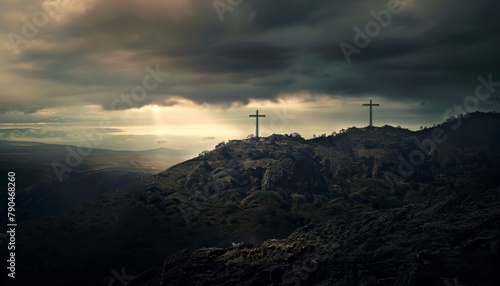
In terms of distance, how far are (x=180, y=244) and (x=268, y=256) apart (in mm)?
55251

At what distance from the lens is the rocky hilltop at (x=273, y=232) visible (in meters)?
44.9

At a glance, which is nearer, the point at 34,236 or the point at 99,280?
the point at 99,280

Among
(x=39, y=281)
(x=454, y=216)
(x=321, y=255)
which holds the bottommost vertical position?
(x=39, y=281)

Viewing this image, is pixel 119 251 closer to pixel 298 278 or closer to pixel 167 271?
pixel 167 271

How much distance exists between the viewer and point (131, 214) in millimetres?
133000

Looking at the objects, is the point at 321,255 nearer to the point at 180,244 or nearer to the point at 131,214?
the point at 180,244

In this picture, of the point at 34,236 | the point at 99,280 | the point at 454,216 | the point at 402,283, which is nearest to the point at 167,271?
the point at 99,280

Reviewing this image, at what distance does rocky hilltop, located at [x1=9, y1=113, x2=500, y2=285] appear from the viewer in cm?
4494

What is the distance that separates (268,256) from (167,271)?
55.4 ft

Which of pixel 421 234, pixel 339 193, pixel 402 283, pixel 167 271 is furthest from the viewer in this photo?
pixel 339 193

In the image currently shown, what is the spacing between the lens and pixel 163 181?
595 ft

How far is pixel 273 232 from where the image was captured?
111 m

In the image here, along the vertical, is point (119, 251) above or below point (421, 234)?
below

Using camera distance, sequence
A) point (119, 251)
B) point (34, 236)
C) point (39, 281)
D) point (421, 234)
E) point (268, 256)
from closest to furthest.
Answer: point (421, 234), point (268, 256), point (39, 281), point (119, 251), point (34, 236)
